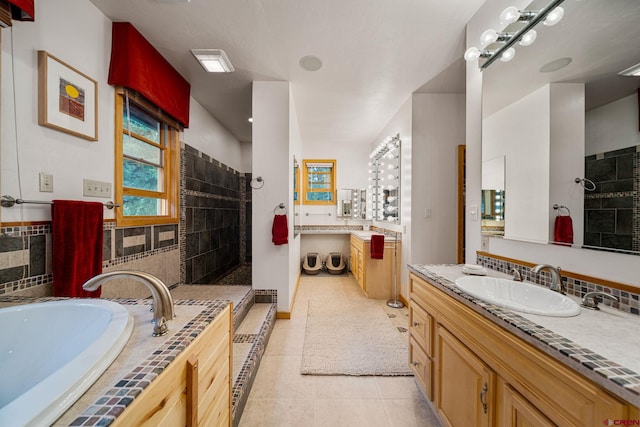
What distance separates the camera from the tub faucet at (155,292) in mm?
729

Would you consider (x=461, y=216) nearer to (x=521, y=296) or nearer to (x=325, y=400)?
(x=521, y=296)

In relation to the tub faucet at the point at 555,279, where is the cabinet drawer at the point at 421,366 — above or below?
below

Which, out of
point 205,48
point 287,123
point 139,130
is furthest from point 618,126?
point 139,130

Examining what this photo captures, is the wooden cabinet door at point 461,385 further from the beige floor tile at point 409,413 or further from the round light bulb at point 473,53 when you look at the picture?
the round light bulb at point 473,53

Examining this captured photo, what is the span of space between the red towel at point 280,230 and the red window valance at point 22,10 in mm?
1937

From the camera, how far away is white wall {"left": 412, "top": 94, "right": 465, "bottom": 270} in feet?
9.05

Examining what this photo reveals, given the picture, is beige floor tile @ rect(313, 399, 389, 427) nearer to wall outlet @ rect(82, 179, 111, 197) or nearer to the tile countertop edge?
the tile countertop edge

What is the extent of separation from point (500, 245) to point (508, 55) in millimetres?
1178

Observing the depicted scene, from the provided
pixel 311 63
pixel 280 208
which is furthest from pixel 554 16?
pixel 280 208

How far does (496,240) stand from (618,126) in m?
0.79

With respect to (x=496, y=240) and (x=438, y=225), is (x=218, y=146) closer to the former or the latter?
(x=438, y=225)

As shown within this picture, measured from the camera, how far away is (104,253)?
1704 millimetres

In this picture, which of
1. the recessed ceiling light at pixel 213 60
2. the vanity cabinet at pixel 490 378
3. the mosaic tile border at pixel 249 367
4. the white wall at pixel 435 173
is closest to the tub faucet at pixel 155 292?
the mosaic tile border at pixel 249 367

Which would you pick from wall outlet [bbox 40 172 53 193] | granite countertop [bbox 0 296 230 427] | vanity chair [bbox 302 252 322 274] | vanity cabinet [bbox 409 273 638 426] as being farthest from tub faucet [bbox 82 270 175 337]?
vanity chair [bbox 302 252 322 274]
